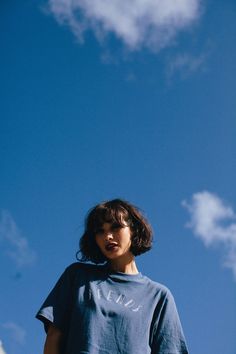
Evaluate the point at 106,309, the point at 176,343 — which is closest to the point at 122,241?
the point at 106,309

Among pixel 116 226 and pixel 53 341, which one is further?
pixel 116 226

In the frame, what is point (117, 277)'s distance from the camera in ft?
10.2

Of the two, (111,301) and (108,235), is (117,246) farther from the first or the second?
(111,301)

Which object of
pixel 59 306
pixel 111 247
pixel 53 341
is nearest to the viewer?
pixel 53 341

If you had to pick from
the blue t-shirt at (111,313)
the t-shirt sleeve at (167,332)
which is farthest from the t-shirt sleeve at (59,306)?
A: the t-shirt sleeve at (167,332)

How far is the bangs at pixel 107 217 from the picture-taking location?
130 inches

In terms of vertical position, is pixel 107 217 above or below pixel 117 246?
above

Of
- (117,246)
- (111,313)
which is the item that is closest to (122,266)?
(117,246)

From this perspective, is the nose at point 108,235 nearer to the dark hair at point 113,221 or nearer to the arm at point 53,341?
the dark hair at point 113,221

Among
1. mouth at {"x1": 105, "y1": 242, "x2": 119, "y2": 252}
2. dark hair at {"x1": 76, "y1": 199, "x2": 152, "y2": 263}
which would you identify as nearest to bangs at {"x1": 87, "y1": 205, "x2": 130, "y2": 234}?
dark hair at {"x1": 76, "y1": 199, "x2": 152, "y2": 263}

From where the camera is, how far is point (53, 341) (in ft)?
9.04

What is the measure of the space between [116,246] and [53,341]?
0.84m

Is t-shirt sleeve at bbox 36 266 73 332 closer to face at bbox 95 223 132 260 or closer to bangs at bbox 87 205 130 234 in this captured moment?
face at bbox 95 223 132 260

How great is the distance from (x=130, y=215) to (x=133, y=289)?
25.9 inches
